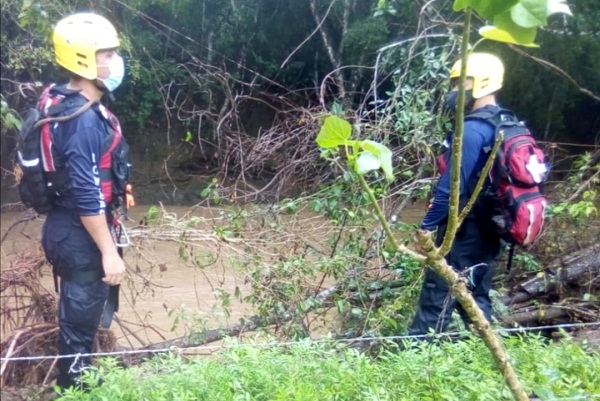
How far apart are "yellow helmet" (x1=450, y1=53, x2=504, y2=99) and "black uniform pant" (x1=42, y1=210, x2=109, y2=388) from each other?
2.18m

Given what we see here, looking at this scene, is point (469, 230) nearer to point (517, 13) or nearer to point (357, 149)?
point (357, 149)

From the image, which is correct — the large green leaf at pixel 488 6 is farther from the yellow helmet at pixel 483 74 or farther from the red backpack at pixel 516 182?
the yellow helmet at pixel 483 74

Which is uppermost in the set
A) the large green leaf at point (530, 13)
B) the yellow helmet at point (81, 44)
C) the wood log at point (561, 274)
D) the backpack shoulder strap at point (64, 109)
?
the large green leaf at point (530, 13)

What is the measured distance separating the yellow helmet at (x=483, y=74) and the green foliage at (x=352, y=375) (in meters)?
1.63

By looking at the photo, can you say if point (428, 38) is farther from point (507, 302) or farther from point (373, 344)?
point (373, 344)

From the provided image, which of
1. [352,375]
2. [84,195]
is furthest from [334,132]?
[84,195]

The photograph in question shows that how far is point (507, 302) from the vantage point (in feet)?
19.4

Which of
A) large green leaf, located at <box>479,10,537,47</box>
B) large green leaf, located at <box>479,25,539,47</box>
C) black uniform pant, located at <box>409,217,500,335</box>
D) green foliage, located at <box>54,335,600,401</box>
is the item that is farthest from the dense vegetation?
large green leaf, located at <box>479,10,537,47</box>

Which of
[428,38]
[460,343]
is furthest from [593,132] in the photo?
[460,343]

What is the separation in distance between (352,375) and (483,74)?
7.11 ft

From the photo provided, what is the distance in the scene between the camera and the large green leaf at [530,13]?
5.43 feet

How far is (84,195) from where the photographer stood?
4164 millimetres

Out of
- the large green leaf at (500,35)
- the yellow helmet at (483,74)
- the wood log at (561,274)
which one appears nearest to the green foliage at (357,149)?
the large green leaf at (500,35)

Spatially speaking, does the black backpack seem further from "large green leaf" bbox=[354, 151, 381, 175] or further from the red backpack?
"large green leaf" bbox=[354, 151, 381, 175]
